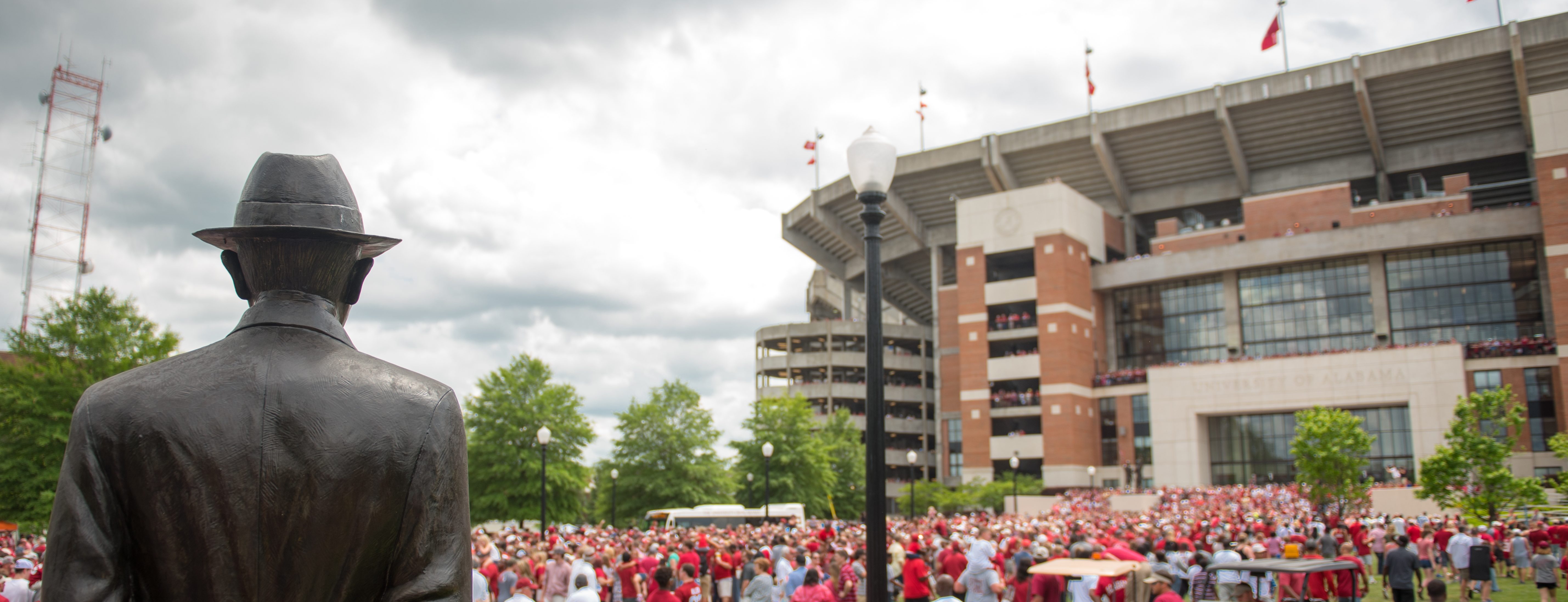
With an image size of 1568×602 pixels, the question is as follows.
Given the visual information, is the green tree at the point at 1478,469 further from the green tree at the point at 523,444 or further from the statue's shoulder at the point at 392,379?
the statue's shoulder at the point at 392,379

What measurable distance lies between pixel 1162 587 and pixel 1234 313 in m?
56.8

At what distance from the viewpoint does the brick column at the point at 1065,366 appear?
201 ft

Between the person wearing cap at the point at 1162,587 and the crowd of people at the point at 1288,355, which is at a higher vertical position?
the crowd of people at the point at 1288,355

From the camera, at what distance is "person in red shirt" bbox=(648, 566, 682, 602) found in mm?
9969

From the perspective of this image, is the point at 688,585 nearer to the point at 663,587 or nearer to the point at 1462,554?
the point at 663,587

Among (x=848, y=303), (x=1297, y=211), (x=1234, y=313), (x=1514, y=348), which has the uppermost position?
(x=1297, y=211)

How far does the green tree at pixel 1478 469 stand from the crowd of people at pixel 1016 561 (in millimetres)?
1165

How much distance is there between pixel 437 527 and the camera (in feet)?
6.82

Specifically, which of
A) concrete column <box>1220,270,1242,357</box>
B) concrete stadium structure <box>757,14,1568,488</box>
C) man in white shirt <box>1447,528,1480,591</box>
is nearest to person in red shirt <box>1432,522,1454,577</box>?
man in white shirt <box>1447,528,1480,591</box>

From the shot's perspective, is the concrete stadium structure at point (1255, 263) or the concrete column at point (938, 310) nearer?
the concrete stadium structure at point (1255, 263)

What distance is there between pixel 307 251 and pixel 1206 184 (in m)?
70.5

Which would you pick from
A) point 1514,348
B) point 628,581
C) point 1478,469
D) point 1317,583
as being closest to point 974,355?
point 1514,348

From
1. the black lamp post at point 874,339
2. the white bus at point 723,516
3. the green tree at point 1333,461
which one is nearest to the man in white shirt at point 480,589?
the black lamp post at point 874,339

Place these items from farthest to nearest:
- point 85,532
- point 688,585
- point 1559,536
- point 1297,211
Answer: point 1297,211, point 1559,536, point 688,585, point 85,532
